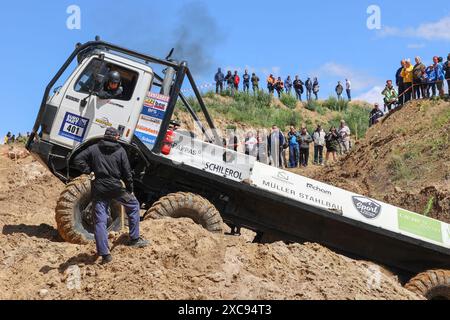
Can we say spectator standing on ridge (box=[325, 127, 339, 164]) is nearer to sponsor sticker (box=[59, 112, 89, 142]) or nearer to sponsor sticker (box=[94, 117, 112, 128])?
sponsor sticker (box=[94, 117, 112, 128])

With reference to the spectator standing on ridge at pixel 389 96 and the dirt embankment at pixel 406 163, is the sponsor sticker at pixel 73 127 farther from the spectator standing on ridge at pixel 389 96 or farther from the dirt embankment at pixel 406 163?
the spectator standing on ridge at pixel 389 96

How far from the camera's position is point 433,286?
32.1 ft

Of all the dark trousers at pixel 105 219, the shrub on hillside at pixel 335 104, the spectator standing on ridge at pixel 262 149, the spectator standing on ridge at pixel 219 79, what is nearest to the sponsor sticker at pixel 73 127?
the dark trousers at pixel 105 219

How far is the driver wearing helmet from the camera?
9.34 meters

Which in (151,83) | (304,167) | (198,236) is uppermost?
(304,167)

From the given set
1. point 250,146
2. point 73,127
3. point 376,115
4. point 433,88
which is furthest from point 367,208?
point 376,115

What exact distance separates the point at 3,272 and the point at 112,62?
3569mm

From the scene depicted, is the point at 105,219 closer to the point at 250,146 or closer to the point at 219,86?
the point at 250,146

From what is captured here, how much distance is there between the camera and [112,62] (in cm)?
955

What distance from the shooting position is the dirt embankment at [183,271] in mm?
6777

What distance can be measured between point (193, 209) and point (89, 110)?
83.9 inches

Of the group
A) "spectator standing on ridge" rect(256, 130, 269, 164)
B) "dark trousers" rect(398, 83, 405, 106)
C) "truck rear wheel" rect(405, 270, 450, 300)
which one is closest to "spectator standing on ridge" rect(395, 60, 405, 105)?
"dark trousers" rect(398, 83, 405, 106)
